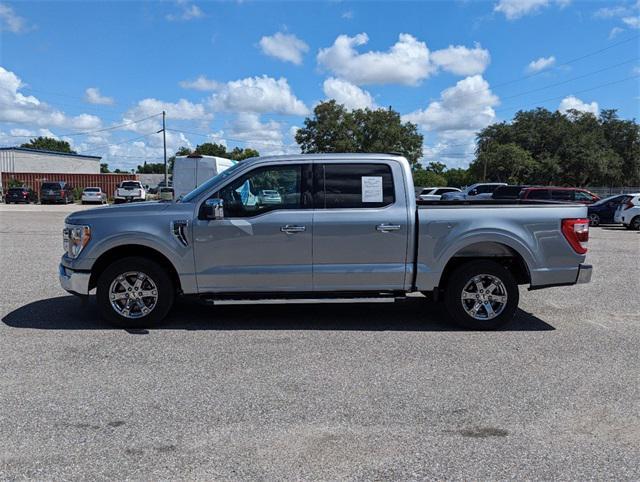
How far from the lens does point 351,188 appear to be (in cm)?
627

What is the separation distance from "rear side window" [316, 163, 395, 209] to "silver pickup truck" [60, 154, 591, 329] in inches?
0.4

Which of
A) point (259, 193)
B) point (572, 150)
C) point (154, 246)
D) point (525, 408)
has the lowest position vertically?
point (525, 408)

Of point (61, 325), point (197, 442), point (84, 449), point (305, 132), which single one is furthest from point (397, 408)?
point (305, 132)

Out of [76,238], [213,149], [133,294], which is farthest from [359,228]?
[213,149]

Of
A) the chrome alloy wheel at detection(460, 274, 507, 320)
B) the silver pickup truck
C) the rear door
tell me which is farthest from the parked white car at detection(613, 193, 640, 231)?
the rear door

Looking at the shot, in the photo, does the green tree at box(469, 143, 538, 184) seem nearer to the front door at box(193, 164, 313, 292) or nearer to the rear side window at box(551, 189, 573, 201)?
the rear side window at box(551, 189, 573, 201)

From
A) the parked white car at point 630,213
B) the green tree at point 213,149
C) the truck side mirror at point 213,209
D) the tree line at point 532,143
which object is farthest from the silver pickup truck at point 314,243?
the green tree at point 213,149

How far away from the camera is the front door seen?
241 inches

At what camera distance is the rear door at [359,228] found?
6.15m

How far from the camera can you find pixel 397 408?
13.8 ft

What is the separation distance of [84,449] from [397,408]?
220 cm

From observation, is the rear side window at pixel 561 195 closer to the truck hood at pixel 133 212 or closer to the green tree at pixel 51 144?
the truck hood at pixel 133 212

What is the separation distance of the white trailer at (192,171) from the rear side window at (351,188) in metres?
15.0

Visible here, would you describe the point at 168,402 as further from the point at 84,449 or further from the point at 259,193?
the point at 259,193
